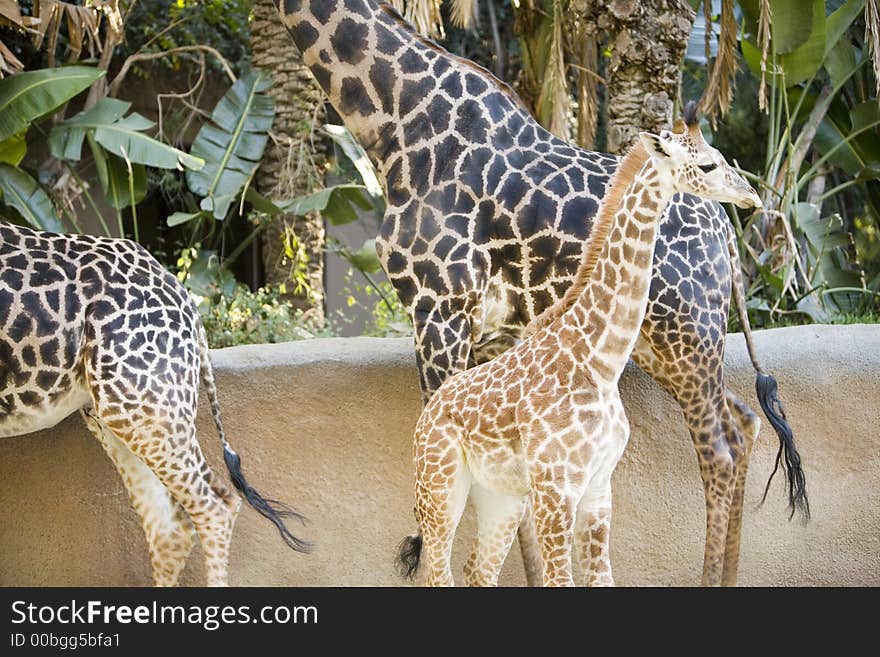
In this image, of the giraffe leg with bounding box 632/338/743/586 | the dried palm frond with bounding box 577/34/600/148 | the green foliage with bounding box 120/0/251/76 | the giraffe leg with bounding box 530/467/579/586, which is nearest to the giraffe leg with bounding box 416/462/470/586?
the giraffe leg with bounding box 530/467/579/586

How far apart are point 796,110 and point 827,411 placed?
3511 mm

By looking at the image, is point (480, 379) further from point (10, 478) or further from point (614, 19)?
point (614, 19)

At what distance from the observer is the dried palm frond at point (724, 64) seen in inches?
264

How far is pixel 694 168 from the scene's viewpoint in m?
3.30

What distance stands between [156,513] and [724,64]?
14.6ft

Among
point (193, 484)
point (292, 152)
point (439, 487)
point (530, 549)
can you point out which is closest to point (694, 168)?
point (439, 487)

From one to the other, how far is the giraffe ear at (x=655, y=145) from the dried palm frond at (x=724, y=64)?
341 cm

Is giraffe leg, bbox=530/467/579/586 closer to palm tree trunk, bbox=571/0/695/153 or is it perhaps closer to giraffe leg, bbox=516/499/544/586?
giraffe leg, bbox=516/499/544/586

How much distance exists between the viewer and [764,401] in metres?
4.46

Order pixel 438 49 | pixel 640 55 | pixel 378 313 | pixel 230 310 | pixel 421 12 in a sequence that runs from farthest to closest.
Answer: pixel 378 313
pixel 230 310
pixel 640 55
pixel 421 12
pixel 438 49

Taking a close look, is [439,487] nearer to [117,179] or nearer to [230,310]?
[230,310]

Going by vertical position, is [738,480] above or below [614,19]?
below
